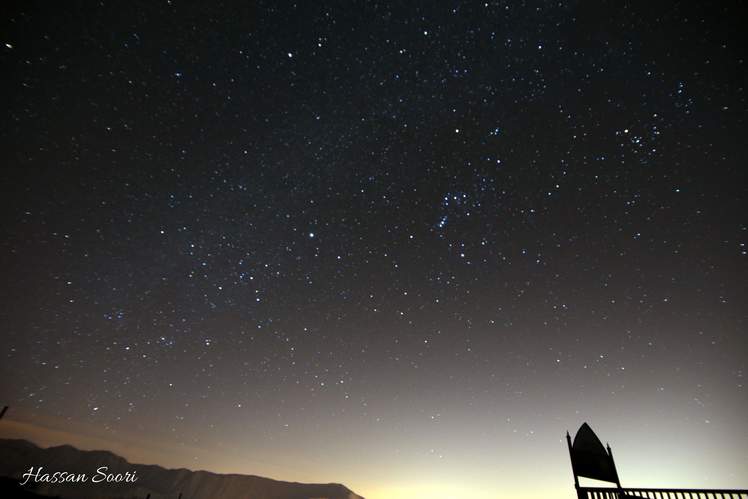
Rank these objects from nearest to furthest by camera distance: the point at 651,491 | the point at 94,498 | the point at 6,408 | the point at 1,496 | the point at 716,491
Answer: the point at 716,491
the point at 651,491
the point at 1,496
the point at 6,408
the point at 94,498

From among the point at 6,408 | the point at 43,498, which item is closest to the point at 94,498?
the point at 6,408

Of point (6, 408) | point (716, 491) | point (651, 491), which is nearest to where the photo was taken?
point (716, 491)

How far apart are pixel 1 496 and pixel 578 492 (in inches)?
559

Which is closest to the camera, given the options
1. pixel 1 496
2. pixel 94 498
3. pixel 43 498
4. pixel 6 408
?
pixel 1 496

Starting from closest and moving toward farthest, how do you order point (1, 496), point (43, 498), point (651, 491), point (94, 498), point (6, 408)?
1. point (651, 491)
2. point (1, 496)
3. point (43, 498)
4. point (6, 408)
5. point (94, 498)

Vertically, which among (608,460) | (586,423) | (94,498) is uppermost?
(586,423)

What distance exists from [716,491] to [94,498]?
→ 281 meters

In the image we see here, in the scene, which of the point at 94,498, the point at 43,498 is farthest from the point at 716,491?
the point at 94,498

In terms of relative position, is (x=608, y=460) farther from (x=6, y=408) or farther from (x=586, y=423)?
(x=6, y=408)

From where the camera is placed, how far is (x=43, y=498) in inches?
352

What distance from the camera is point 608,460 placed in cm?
852

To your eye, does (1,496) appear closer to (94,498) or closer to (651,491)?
(651,491)

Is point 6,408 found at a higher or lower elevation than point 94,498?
higher

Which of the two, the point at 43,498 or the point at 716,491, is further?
the point at 43,498
